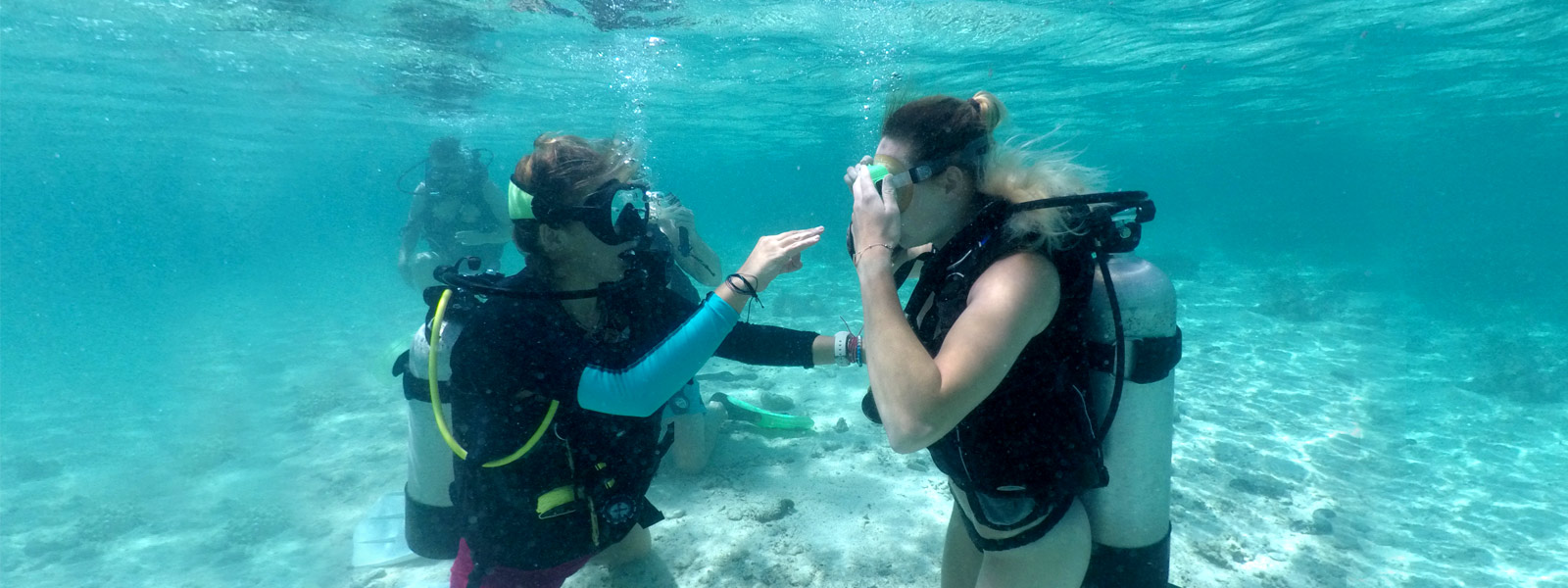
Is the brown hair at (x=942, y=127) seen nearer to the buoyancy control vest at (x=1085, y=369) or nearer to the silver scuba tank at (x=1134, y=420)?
the buoyancy control vest at (x=1085, y=369)

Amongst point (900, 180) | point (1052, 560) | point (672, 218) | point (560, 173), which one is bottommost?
point (1052, 560)

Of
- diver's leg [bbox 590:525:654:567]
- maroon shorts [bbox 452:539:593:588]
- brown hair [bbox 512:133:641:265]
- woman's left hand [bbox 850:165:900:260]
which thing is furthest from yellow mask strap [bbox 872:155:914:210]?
diver's leg [bbox 590:525:654:567]

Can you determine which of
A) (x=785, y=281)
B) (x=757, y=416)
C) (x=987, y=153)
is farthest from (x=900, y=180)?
(x=785, y=281)

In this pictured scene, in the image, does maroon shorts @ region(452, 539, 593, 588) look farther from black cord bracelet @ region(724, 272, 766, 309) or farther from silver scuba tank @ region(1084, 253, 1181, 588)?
silver scuba tank @ region(1084, 253, 1181, 588)

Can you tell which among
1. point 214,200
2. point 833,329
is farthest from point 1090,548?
point 214,200

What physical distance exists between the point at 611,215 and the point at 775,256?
80cm

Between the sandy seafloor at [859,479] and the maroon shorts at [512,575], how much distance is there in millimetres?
803

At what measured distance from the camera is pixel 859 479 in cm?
655

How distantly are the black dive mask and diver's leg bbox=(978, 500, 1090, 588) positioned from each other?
2069 mm

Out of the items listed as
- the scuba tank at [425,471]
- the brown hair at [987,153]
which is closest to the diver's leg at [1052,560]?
the brown hair at [987,153]

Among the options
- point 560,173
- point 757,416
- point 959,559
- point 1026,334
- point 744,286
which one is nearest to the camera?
point 1026,334

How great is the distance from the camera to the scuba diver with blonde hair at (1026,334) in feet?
6.27

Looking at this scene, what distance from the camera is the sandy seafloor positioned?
550 cm

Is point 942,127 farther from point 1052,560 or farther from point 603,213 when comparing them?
point 1052,560
